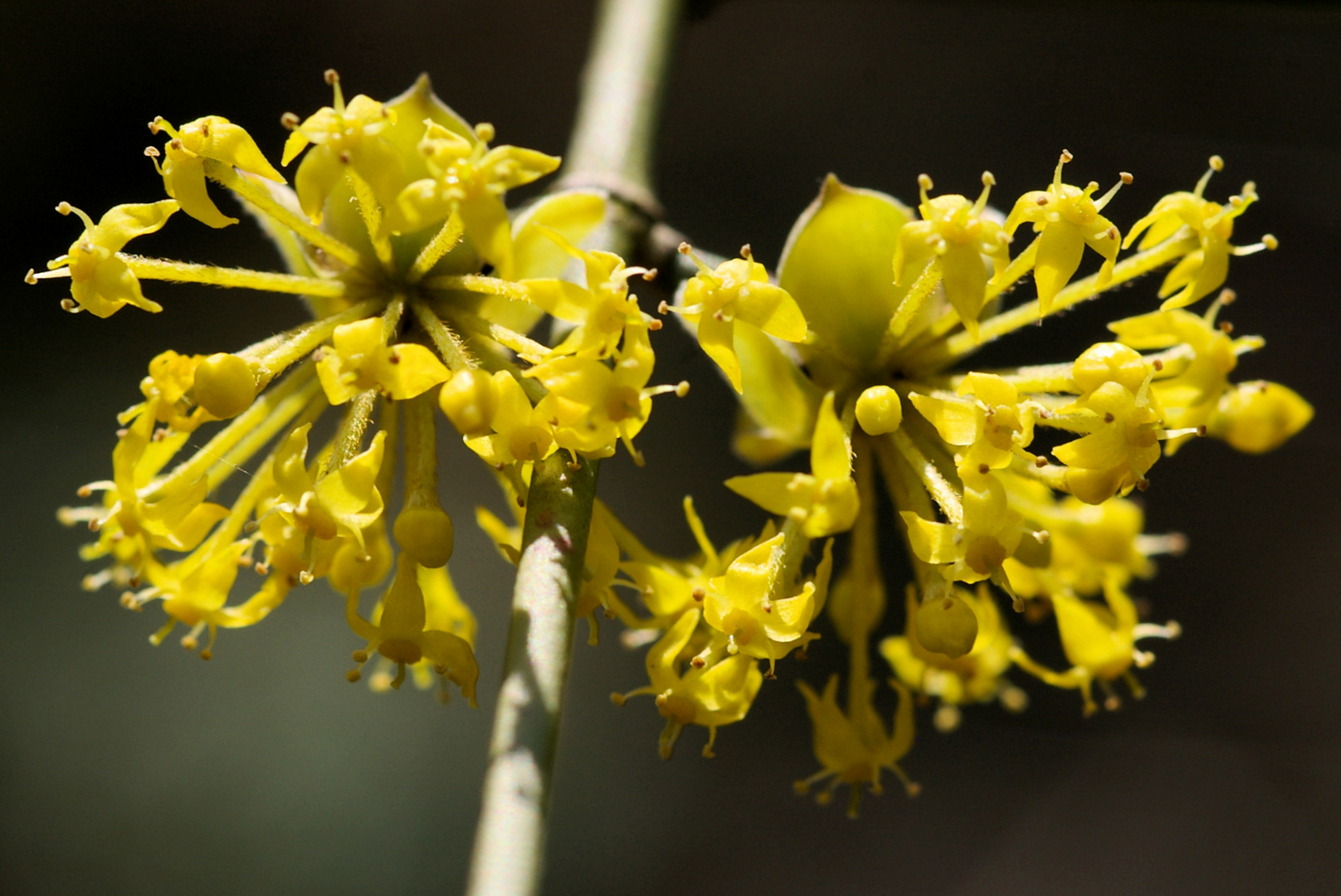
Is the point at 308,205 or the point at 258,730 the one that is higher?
the point at 258,730

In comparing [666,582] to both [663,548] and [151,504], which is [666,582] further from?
[663,548]

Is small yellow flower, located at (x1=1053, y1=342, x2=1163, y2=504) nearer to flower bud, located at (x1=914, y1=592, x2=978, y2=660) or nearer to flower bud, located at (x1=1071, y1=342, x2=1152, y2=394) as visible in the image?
flower bud, located at (x1=1071, y1=342, x2=1152, y2=394)

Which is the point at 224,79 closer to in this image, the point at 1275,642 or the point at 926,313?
the point at 926,313

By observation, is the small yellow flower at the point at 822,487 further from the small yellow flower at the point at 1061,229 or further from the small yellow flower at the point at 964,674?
the small yellow flower at the point at 964,674

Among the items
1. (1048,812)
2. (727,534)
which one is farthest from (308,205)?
(1048,812)

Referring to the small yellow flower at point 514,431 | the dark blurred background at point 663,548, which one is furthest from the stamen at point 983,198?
the dark blurred background at point 663,548

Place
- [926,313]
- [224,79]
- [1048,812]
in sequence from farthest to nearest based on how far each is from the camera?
[1048,812] < [224,79] < [926,313]
